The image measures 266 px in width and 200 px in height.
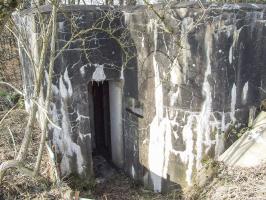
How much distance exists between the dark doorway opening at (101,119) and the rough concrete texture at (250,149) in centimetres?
325

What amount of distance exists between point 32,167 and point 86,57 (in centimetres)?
244

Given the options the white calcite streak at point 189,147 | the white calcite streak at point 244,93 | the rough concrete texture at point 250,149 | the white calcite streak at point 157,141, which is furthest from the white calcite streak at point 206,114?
the white calcite streak at point 157,141

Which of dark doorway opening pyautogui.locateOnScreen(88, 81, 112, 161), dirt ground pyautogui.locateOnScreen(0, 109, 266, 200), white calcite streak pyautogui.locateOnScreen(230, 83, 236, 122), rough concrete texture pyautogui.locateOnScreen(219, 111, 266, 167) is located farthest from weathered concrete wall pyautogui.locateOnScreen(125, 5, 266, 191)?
dark doorway opening pyautogui.locateOnScreen(88, 81, 112, 161)

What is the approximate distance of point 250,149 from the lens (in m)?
6.16

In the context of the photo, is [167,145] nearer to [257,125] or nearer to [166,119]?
[166,119]

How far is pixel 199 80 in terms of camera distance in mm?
6172

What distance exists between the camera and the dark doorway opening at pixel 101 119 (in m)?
8.46

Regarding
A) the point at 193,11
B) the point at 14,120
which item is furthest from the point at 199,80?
the point at 14,120

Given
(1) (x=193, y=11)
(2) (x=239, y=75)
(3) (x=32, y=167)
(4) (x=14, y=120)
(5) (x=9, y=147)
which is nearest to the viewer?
(1) (x=193, y=11)

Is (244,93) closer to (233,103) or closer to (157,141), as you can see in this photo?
(233,103)

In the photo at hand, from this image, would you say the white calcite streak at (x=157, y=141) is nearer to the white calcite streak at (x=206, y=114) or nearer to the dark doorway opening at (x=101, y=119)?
the white calcite streak at (x=206, y=114)

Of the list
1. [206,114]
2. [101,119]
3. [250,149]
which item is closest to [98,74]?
[101,119]

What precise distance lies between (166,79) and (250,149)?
2.02m

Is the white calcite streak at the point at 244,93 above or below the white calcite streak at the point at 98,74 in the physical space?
below
